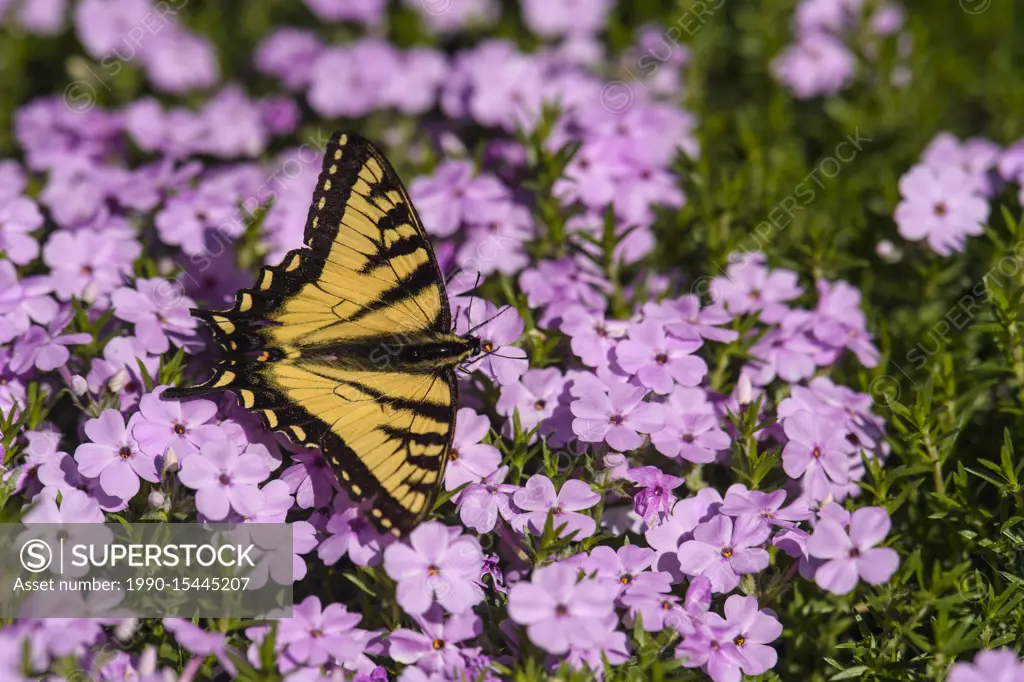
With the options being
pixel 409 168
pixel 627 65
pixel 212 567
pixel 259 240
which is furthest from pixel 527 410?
pixel 627 65

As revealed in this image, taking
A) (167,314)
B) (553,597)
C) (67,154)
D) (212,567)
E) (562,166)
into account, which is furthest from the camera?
(67,154)

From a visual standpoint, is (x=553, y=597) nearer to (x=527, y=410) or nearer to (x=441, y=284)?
(x=527, y=410)

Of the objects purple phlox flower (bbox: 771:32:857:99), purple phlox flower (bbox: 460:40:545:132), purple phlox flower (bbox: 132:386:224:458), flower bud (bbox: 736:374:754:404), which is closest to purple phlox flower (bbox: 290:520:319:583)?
purple phlox flower (bbox: 132:386:224:458)

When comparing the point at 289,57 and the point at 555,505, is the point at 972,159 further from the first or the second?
the point at 289,57

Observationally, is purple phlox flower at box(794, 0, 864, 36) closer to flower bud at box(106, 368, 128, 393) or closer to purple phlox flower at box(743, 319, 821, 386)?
purple phlox flower at box(743, 319, 821, 386)

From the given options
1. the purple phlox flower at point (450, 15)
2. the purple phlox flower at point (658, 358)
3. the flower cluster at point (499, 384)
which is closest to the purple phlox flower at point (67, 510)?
the flower cluster at point (499, 384)

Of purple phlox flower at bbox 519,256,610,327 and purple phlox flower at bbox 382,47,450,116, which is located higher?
purple phlox flower at bbox 382,47,450,116

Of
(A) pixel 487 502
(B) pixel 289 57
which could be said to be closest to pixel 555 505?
(A) pixel 487 502
